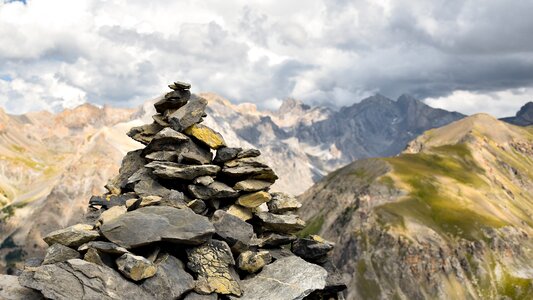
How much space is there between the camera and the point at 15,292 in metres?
21.1

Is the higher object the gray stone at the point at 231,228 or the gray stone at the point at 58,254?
the gray stone at the point at 231,228

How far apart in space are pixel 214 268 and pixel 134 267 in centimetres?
481

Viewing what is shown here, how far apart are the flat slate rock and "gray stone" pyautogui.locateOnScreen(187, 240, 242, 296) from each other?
680mm

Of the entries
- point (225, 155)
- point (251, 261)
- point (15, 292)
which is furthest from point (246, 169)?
point (15, 292)

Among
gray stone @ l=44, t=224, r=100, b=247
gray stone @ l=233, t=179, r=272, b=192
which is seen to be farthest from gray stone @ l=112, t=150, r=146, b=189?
gray stone @ l=44, t=224, r=100, b=247

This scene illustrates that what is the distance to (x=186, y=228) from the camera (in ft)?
78.9

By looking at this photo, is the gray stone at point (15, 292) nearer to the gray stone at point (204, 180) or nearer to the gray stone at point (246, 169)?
the gray stone at point (204, 180)

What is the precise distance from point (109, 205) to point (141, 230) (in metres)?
6.85

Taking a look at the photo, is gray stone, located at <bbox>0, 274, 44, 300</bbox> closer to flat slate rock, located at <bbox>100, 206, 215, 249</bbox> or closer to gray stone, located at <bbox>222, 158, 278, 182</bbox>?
flat slate rock, located at <bbox>100, 206, 215, 249</bbox>

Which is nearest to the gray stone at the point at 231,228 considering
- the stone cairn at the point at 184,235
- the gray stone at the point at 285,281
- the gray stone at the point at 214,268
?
the stone cairn at the point at 184,235

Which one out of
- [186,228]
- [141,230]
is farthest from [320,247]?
[141,230]

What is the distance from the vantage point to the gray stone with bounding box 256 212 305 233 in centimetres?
3033

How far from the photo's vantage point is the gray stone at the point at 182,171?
28.2 m

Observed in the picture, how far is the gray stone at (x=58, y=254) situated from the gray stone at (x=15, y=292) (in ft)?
4.96
